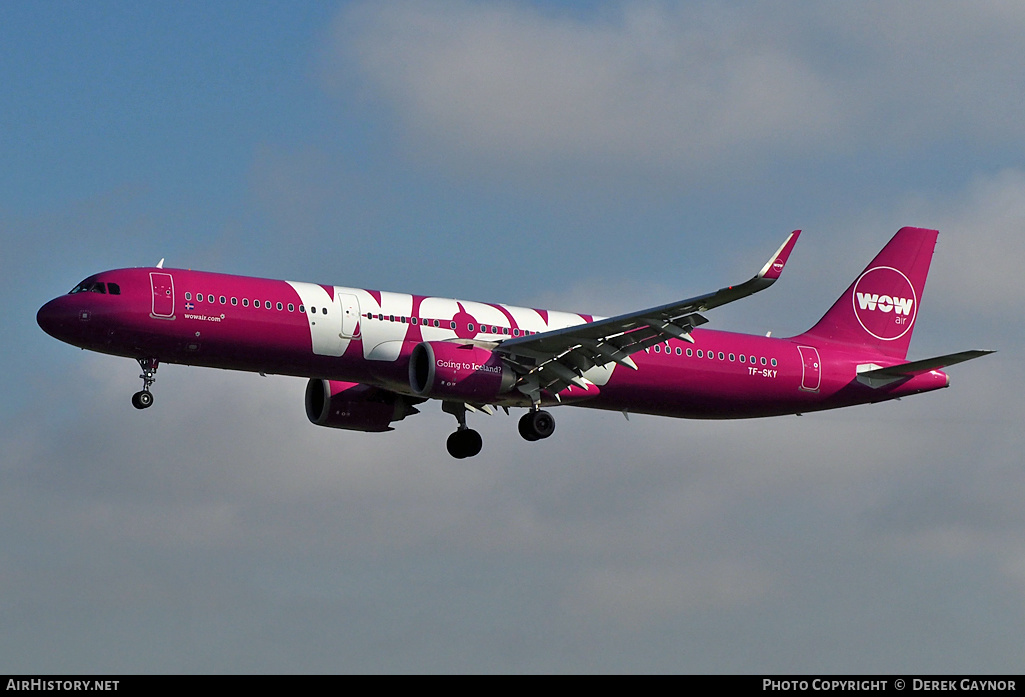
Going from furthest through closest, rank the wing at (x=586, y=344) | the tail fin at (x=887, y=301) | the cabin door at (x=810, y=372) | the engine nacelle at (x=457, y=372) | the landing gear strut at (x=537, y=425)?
the tail fin at (x=887, y=301)
the cabin door at (x=810, y=372)
the landing gear strut at (x=537, y=425)
the engine nacelle at (x=457, y=372)
the wing at (x=586, y=344)

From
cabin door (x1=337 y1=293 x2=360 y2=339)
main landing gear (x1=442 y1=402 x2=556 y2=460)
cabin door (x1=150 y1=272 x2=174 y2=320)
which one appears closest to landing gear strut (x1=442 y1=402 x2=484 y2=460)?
main landing gear (x1=442 y1=402 x2=556 y2=460)

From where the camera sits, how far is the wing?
4162 centimetres

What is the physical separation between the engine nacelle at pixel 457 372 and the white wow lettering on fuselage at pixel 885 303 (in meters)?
15.3

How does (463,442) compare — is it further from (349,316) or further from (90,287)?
(90,287)

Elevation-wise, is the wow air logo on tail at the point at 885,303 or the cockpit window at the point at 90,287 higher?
the wow air logo on tail at the point at 885,303

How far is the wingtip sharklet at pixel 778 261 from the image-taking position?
3700 centimetres

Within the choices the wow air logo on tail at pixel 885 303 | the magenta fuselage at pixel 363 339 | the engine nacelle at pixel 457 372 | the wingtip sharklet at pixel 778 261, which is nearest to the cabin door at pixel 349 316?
the magenta fuselage at pixel 363 339

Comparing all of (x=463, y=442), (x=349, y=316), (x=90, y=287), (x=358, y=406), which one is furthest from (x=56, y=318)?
(x=463, y=442)

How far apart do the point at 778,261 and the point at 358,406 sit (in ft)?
55.5

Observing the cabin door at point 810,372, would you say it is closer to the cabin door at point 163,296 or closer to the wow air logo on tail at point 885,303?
the wow air logo on tail at point 885,303

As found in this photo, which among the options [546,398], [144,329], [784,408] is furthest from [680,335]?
[144,329]

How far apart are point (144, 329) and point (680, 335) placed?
15.0 metres

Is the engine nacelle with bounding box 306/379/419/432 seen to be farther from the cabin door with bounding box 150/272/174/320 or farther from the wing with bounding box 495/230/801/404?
the cabin door with bounding box 150/272/174/320

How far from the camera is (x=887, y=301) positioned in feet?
174
